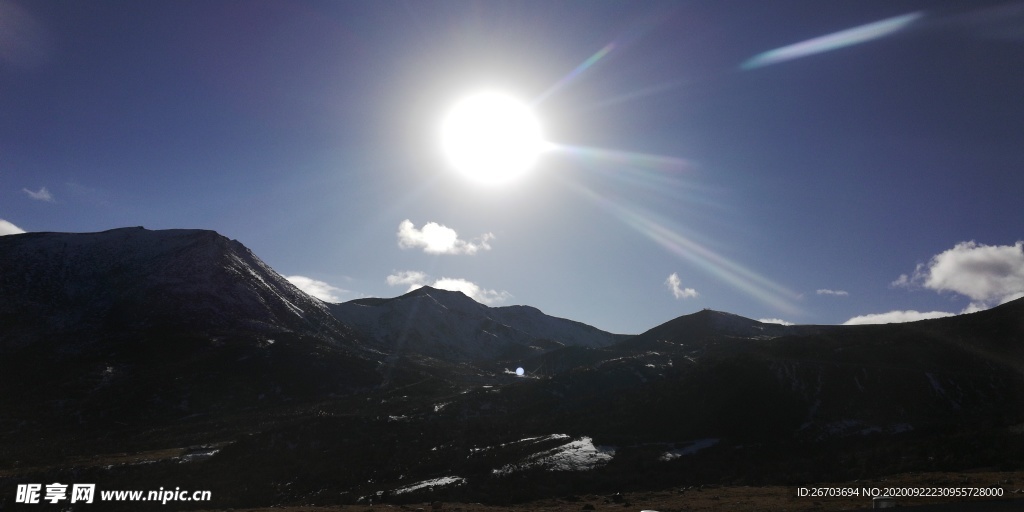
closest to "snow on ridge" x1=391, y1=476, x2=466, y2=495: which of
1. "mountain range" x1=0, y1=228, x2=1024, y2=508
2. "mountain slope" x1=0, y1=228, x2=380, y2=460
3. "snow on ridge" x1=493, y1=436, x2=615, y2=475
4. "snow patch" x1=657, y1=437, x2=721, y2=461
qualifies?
"mountain range" x1=0, y1=228, x2=1024, y2=508

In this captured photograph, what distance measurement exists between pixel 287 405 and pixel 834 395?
11536 centimetres

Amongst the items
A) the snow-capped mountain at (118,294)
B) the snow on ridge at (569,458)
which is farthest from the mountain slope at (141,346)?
the snow on ridge at (569,458)

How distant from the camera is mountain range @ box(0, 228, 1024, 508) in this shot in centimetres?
5231

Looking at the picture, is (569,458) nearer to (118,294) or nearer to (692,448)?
(692,448)

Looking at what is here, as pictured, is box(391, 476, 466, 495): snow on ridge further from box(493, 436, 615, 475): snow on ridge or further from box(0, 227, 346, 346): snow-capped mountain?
box(0, 227, 346, 346): snow-capped mountain

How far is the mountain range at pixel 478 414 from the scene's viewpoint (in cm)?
5231

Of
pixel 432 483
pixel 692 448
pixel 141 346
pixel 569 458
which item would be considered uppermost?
pixel 141 346

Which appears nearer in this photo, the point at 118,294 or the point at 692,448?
the point at 692,448

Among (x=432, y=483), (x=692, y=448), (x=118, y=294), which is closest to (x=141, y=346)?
(x=118, y=294)

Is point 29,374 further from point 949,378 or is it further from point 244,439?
point 949,378

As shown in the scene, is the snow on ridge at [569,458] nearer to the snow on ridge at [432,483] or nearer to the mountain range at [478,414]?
the mountain range at [478,414]

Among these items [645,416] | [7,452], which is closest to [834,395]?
[645,416]

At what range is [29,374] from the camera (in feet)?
417

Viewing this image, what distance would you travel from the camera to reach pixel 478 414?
99312 millimetres
